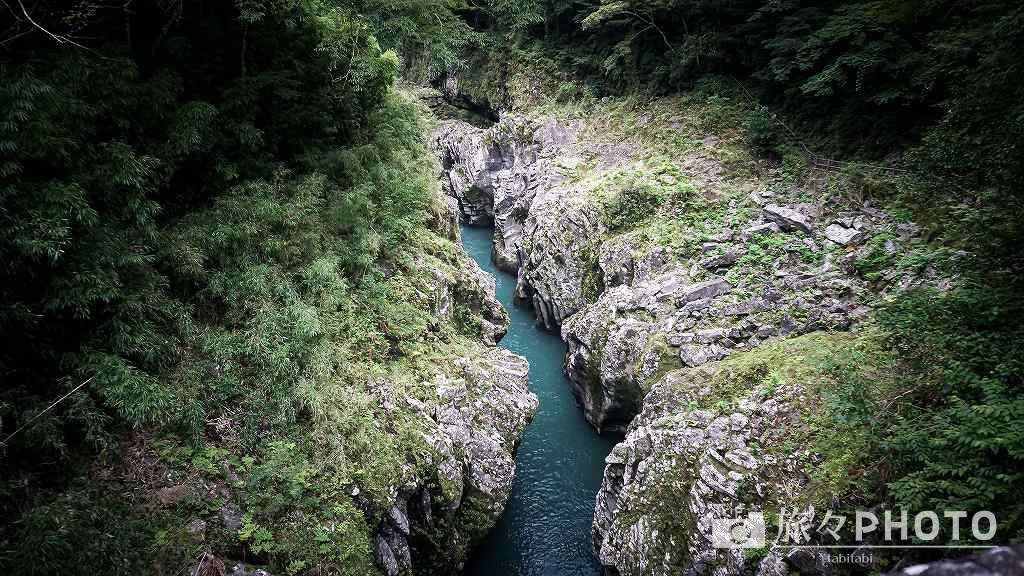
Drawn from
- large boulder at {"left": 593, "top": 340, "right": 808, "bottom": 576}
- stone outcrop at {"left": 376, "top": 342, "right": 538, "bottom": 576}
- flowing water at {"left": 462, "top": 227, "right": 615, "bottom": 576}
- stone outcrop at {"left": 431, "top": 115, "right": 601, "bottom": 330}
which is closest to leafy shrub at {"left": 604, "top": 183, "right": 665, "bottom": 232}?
stone outcrop at {"left": 431, "top": 115, "right": 601, "bottom": 330}

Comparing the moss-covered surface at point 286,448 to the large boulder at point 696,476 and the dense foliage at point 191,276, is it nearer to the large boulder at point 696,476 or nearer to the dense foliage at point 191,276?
the dense foliage at point 191,276

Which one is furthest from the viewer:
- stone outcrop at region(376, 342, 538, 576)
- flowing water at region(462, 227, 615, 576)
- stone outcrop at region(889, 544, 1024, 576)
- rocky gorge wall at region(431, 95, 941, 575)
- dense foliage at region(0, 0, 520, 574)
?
flowing water at region(462, 227, 615, 576)

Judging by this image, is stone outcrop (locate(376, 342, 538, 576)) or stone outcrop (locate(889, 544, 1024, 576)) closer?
stone outcrop (locate(889, 544, 1024, 576))

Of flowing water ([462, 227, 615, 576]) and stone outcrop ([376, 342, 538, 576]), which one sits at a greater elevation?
stone outcrop ([376, 342, 538, 576])

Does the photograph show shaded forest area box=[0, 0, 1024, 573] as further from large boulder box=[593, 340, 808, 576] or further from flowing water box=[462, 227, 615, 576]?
flowing water box=[462, 227, 615, 576]

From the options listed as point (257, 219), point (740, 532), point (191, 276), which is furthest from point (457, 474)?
point (257, 219)

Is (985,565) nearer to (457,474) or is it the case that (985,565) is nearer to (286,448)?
(286,448)
